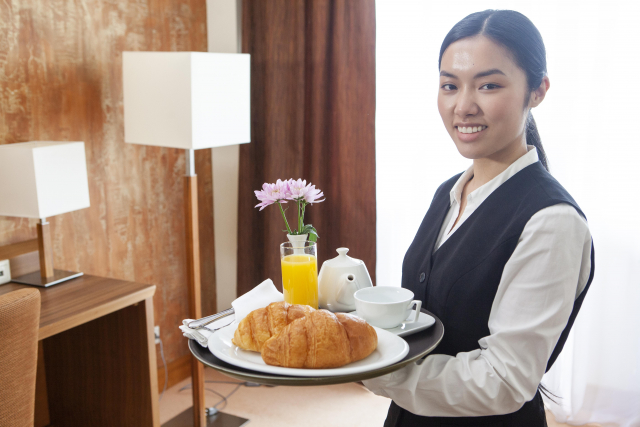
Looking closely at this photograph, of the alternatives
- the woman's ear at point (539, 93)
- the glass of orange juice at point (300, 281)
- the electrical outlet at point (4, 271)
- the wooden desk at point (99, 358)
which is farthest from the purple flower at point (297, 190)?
the electrical outlet at point (4, 271)

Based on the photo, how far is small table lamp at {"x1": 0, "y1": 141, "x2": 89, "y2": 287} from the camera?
6.06 feet

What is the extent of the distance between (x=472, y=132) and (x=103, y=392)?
181 cm

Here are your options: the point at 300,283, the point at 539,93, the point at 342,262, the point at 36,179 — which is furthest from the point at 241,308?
the point at 36,179

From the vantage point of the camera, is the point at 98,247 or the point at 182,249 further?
the point at 182,249

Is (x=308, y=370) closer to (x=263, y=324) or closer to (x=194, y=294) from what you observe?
(x=263, y=324)

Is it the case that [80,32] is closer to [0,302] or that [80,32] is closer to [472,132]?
[0,302]

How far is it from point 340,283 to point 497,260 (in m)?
0.34

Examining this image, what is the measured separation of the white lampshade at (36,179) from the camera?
184cm

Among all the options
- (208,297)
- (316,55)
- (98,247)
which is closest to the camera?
(98,247)

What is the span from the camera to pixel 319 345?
0.95 meters

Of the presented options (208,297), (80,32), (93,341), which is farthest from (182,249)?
(80,32)

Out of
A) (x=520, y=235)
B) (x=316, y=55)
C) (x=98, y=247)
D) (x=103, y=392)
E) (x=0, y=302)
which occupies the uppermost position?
(x=316, y=55)

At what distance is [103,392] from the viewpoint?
87.4 inches

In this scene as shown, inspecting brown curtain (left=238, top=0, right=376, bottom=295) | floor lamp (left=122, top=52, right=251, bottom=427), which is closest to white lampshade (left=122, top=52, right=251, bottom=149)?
floor lamp (left=122, top=52, right=251, bottom=427)
